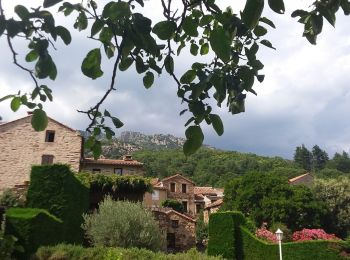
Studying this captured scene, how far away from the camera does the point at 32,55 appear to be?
155 centimetres

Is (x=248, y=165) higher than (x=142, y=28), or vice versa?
(x=248, y=165)

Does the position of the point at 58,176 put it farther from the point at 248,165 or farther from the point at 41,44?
the point at 248,165

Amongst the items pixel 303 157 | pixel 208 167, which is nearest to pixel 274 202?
pixel 208 167

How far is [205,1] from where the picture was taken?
1588 mm

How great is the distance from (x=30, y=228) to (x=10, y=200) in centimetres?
561

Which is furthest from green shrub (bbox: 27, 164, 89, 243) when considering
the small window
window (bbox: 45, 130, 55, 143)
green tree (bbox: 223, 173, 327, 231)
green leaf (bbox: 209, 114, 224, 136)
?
green tree (bbox: 223, 173, 327, 231)

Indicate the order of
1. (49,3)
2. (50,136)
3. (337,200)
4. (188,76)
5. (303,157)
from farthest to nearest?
(303,157), (337,200), (50,136), (188,76), (49,3)

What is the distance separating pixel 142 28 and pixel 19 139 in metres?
26.8

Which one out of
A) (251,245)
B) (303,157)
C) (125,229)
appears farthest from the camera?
(303,157)

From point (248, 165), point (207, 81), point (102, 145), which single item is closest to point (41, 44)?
point (207, 81)

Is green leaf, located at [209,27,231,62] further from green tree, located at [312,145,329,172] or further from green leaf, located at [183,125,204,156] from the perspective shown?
green tree, located at [312,145,329,172]

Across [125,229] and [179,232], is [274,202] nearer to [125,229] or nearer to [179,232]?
[179,232]

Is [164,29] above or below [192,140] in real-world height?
above

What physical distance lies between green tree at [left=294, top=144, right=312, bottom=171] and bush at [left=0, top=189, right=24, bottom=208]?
8075 centimetres
